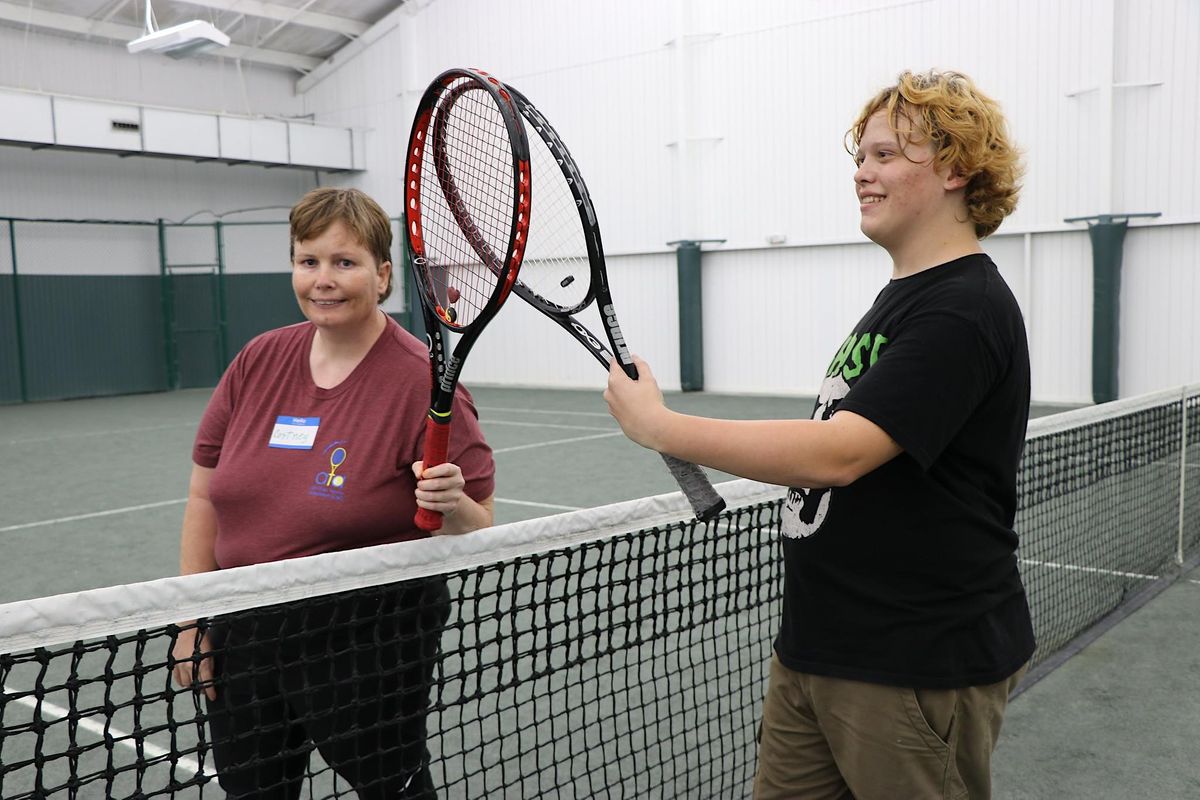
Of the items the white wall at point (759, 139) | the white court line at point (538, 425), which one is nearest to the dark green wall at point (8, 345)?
the white wall at point (759, 139)

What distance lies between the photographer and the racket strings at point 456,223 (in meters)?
2.15

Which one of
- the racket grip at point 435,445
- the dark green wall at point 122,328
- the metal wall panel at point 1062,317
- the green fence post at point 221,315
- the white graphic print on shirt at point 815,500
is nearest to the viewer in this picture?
the white graphic print on shirt at point 815,500

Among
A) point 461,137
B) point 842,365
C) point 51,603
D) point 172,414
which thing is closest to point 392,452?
point 51,603

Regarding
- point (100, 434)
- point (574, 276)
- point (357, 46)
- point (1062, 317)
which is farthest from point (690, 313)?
point (574, 276)

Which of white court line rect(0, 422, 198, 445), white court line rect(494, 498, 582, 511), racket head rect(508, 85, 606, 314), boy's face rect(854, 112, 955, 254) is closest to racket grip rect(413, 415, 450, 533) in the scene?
racket head rect(508, 85, 606, 314)

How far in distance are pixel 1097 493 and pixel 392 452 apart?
5.50m

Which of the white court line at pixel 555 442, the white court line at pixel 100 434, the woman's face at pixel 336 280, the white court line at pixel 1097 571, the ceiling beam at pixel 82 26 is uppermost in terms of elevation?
the ceiling beam at pixel 82 26

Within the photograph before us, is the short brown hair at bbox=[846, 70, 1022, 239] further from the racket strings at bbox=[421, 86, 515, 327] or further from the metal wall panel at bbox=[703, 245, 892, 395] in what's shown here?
the metal wall panel at bbox=[703, 245, 892, 395]

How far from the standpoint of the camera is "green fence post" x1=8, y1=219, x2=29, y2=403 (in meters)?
16.1

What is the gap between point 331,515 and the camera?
6.39ft

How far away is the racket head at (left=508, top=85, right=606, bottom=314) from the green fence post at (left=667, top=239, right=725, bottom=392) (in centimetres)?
1211

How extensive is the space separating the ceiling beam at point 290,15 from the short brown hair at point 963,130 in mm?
Answer: 16775

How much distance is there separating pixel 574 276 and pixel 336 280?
1.83 ft

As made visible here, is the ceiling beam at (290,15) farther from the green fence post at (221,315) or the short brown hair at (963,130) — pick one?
the short brown hair at (963,130)
